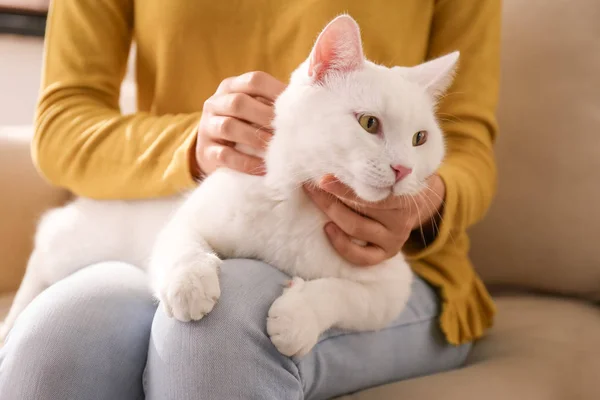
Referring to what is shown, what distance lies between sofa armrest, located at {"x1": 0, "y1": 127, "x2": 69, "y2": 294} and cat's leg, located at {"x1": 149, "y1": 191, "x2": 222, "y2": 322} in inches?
20.4

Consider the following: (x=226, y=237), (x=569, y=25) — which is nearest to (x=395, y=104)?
(x=226, y=237)

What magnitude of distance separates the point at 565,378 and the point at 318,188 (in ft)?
1.51

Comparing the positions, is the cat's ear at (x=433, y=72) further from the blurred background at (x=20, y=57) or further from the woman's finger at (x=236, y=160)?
the blurred background at (x=20, y=57)

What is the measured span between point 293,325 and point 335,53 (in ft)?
1.06

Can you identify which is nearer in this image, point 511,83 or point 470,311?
point 470,311

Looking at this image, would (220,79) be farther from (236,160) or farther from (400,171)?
(400,171)

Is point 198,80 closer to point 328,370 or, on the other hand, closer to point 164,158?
point 164,158

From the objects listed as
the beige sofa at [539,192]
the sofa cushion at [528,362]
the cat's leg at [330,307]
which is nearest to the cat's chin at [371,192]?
the cat's leg at [330,307]

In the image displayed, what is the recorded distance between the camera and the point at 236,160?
0.75 m

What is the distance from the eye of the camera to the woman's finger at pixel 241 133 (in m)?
0.73

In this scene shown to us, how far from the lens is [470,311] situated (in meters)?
0.91

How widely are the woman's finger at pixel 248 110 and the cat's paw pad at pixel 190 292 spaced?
0.22m

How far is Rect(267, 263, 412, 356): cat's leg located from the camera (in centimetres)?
60

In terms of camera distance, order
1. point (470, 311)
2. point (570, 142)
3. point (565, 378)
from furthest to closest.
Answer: point (570, 142)
point (470, 311)
point (565, 378)
